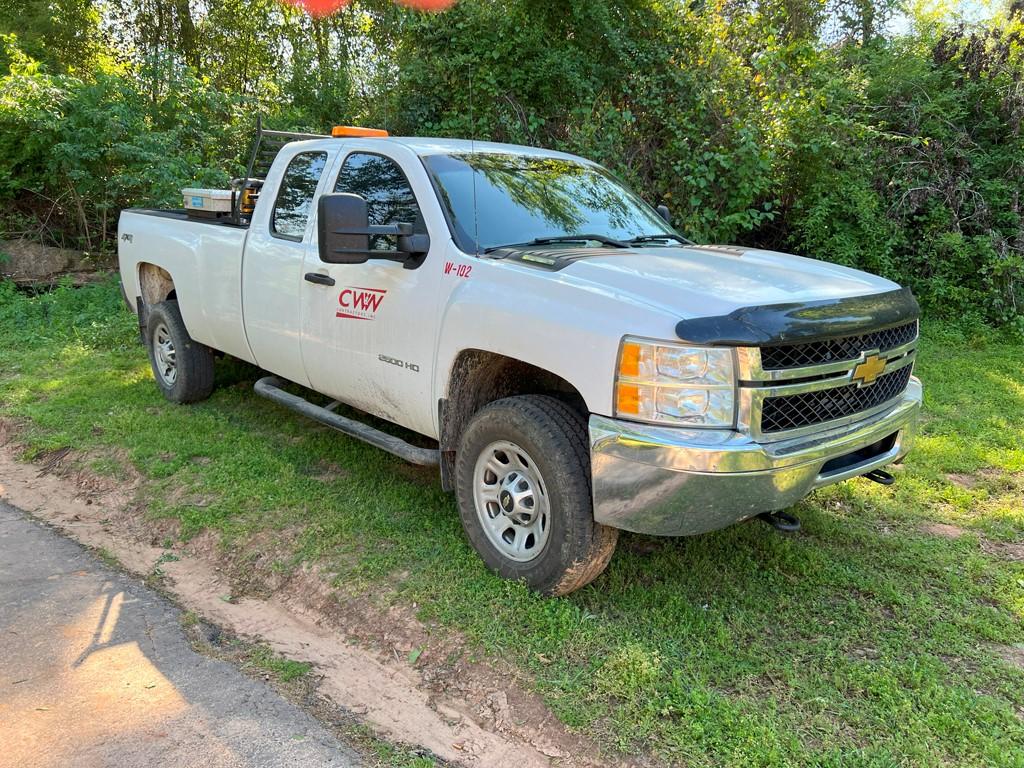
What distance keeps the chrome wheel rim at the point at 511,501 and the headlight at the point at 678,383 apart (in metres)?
0.62

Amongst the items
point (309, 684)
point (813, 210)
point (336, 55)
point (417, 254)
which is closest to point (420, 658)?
point (309, 684)

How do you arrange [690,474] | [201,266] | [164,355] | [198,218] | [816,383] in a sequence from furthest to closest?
[164,355] → [198,218] → [201,266] → [816,383] → [690,474]

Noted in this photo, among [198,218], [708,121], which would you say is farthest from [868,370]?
[708,121]

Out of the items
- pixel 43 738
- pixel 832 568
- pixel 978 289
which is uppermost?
pixel 978 289

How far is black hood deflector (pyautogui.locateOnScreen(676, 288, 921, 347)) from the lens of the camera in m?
2.86

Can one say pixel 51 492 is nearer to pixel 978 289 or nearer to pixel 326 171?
pixel 326 171

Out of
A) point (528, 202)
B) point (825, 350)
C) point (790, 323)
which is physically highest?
point (528, 202)

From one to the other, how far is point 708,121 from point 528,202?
550cm

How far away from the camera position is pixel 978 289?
907 cm

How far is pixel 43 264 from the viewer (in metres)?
10.9

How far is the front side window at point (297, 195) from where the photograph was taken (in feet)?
15.5

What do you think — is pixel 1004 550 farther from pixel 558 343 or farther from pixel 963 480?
pixel 558 343

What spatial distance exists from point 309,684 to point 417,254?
2012 millimetres

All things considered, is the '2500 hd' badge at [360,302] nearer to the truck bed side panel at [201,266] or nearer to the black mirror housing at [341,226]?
the black mirror housing at [341,226]
